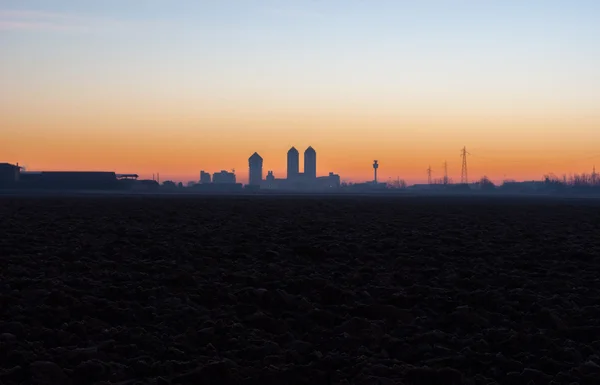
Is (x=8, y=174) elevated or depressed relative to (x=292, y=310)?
elevated

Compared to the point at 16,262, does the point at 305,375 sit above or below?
below

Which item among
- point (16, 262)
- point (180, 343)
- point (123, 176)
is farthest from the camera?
point (123, 176)

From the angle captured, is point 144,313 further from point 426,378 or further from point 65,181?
point 65,181

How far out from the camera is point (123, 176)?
166 meters

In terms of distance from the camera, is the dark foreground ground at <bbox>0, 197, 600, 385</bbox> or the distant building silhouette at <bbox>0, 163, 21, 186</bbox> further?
the distant building silhouette at <bbox>0, 163, 21, 186</bbox>

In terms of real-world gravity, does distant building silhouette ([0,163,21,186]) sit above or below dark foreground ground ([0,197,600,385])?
above

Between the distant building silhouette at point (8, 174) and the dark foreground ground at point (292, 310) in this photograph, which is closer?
the dark foreground ground at point (292, 310)

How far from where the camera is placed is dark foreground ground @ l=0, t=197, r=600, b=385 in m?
11.2

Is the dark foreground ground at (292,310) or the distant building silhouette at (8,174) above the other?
the distant building silhouette at (8,174)

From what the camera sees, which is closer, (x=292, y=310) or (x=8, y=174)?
(x=292, y=310)

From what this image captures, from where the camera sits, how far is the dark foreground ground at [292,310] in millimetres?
11234

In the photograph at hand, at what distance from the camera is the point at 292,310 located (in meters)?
14.6

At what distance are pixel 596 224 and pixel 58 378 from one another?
30.7 metres

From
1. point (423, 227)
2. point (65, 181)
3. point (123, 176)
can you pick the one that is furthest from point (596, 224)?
point (123, 176)
